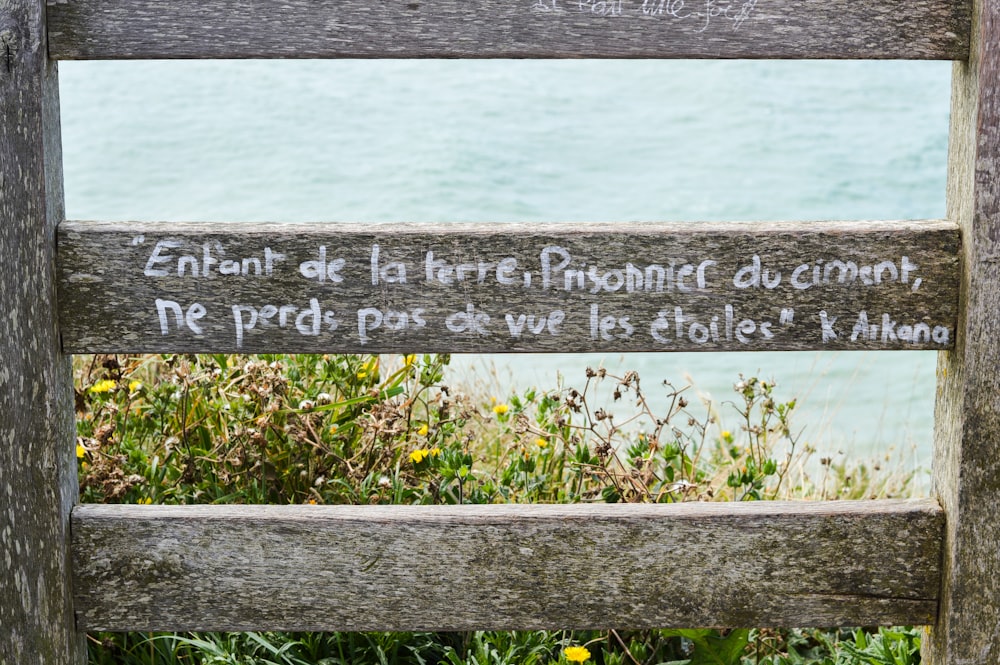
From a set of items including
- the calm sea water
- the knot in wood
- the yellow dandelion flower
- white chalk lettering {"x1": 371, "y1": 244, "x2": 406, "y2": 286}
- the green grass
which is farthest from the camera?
the calm sea water

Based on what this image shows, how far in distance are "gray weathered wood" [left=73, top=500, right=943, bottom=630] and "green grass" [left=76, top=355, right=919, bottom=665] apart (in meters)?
0.30

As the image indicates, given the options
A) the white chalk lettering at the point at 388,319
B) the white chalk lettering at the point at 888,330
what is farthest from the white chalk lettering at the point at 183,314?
the white chalk lettering at the point at 888,330

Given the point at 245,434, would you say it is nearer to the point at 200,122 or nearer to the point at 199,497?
the point at 199,497

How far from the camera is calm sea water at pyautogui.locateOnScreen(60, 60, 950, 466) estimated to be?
1478 centimetres

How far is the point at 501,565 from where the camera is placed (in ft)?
7.63

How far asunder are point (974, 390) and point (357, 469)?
1.69 metres

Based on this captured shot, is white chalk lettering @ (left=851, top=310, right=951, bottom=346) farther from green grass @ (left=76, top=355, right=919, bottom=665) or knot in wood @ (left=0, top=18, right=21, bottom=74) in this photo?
knot in wood @ (left=0, top=18, right=21, bottom=74)

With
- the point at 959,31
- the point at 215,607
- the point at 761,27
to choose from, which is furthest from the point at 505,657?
the point at 959,31

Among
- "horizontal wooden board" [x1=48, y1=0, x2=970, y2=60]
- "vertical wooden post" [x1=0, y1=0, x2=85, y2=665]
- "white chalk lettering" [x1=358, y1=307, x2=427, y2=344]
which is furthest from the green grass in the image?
"horizontal wooden board" [x1=48, y1=0, x2=970, y2=60]

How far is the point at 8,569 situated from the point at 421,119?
583 inches

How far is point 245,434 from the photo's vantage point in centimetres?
309

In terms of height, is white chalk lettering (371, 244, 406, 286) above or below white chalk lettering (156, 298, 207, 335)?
above
